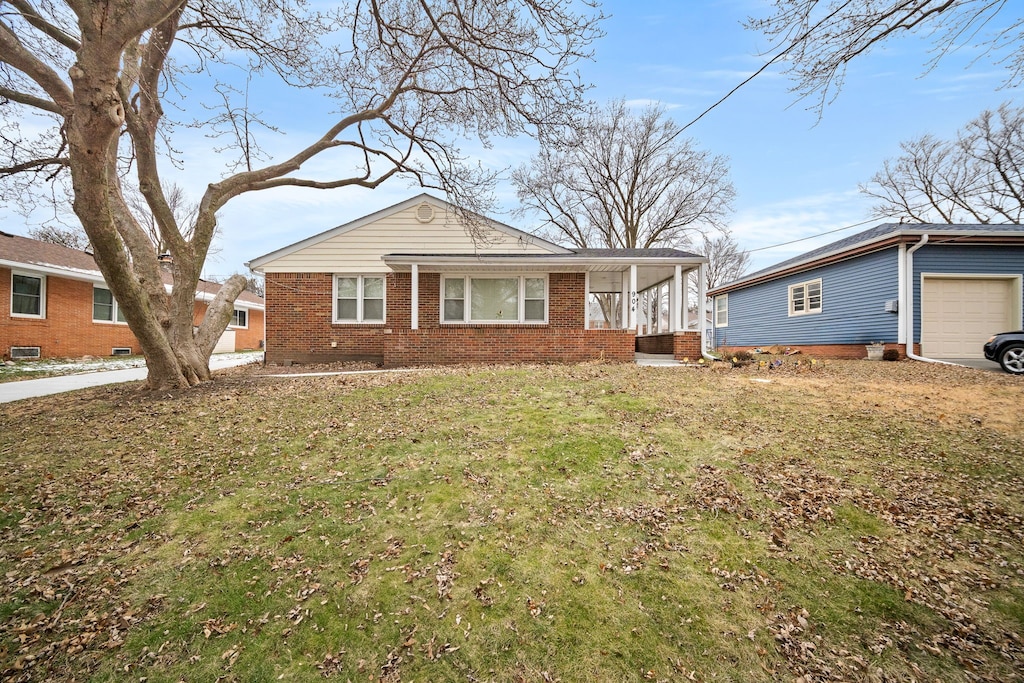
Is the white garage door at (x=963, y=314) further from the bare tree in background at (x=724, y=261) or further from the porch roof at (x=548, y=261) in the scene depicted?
the bare tree in background at (x=724, y=261)

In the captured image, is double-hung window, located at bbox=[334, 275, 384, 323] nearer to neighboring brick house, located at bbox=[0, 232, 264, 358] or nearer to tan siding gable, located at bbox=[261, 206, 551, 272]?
tan siding gable, located at bbox=[261, 206, 551, 272]

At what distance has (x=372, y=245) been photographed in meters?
14.0

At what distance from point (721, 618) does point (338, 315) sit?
1364 cm

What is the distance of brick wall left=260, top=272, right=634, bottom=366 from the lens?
40.1 ft

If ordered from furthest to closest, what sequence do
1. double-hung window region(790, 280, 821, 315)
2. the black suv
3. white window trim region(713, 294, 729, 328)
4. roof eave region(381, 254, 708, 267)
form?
white window trim region(713, 294, 729, 328) → double-hung window region(790, 280, 821, 315) → roof eave region(381, 254, 708, 267) → the black suv

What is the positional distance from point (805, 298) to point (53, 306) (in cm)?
2673

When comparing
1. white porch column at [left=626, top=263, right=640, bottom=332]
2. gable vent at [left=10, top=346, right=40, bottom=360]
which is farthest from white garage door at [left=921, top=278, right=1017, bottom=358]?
gable vent at [left=10, top=346, right=40, bottom=360]

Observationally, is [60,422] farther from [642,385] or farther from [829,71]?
[829,71]

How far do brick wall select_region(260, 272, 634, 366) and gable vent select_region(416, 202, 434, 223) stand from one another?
1826 millimetres

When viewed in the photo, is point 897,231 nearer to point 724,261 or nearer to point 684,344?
point 684,344

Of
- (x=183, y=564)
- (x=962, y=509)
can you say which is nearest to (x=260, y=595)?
(x=183, y=564)

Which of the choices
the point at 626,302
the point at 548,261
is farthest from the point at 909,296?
the point at 548,261

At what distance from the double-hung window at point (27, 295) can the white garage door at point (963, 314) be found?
27.2 metres

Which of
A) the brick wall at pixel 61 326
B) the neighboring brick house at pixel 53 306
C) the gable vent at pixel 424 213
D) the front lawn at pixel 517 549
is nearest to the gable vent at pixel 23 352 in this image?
the neighboring brick house at pixel 53 306
